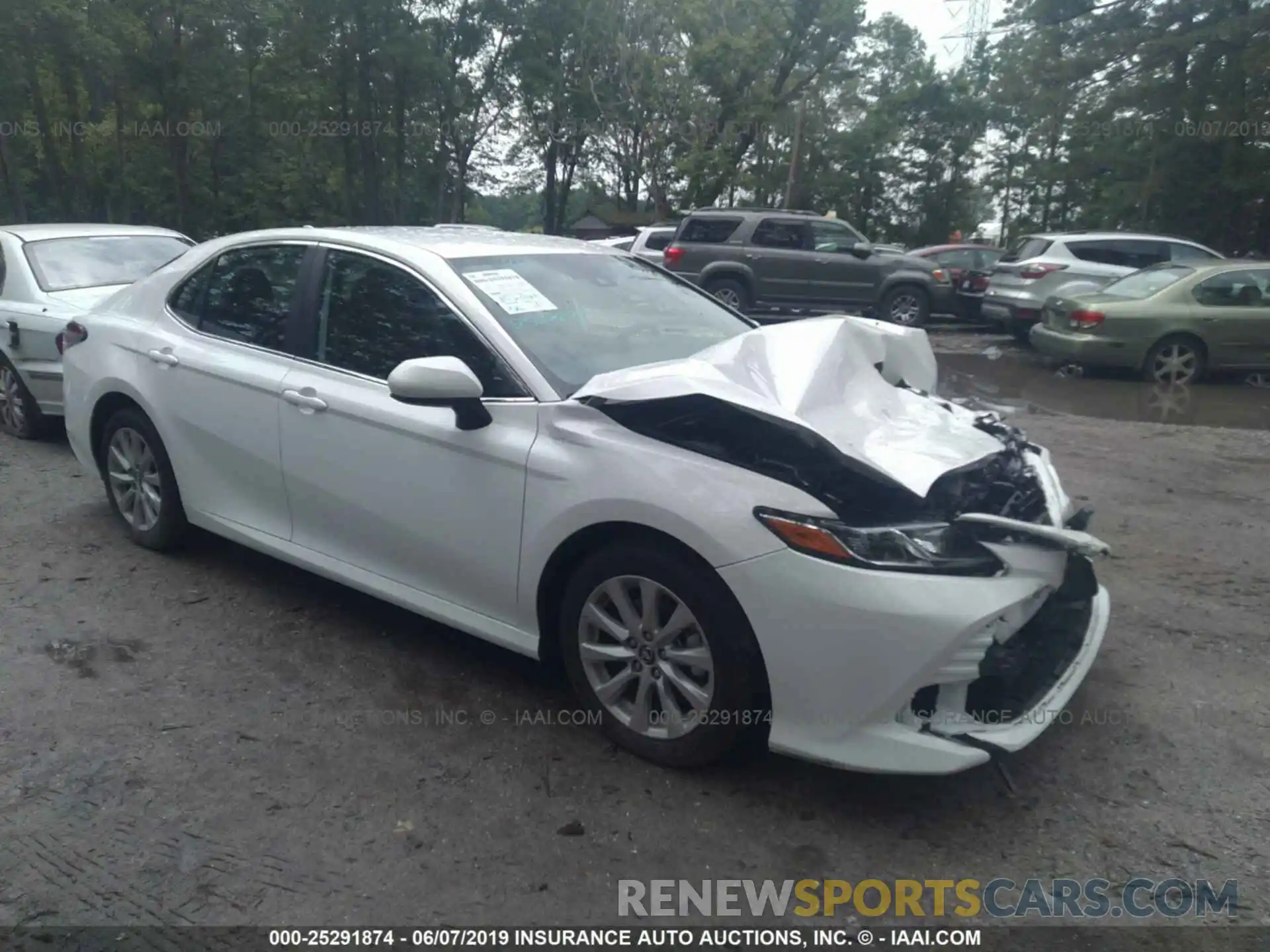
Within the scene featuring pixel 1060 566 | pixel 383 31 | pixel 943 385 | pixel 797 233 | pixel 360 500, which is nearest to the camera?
pixel 1060 566

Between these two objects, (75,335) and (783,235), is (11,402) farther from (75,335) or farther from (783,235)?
(783,235)

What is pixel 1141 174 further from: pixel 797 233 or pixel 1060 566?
pixel 1060 566

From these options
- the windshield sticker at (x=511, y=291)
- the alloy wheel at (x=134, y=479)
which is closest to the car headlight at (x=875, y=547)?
the windshield sticker at (x=511, y=291)

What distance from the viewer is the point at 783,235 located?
656 inches

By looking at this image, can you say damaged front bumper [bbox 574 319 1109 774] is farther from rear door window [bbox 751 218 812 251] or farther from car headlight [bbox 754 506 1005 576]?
rear door window [bbox 751 218 812 251]

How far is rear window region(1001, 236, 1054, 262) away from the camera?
15.4 m

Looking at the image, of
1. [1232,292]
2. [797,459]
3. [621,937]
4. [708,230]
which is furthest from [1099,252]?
[621,937]

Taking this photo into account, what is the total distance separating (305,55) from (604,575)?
23952 mm

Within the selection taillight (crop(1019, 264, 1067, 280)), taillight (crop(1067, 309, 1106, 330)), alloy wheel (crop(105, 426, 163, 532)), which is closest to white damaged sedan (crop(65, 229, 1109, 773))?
alloy wheel (crop(105, 426, 163, 532))

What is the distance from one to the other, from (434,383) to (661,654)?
3.71 feet

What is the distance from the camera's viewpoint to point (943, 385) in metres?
11.6

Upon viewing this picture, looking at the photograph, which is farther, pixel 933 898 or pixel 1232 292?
pixel 1232 292

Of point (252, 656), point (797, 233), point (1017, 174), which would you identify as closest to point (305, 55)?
point (797, 233)

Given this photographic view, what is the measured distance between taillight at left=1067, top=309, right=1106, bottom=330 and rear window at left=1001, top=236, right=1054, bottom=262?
368 centimetres
